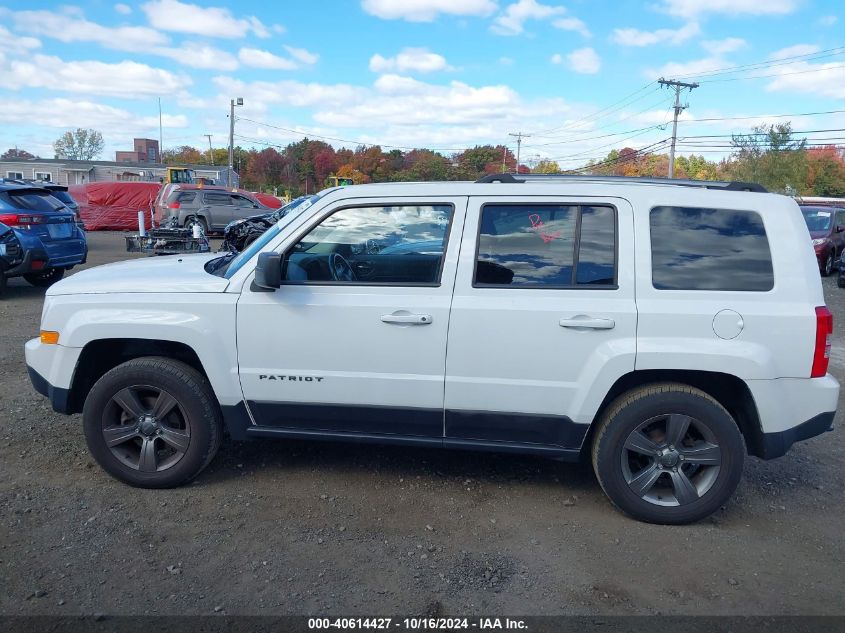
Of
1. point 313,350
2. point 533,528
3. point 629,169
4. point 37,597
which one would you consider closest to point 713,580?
point 533,528

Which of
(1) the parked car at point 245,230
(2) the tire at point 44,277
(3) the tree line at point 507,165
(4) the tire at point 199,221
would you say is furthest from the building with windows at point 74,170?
(2) the tire at point 44,277

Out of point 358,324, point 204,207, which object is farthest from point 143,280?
point 204,207

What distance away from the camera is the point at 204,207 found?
24.3 m

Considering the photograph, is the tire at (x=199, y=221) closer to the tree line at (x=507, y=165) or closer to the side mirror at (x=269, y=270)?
the tree line at (x=507, y=165)

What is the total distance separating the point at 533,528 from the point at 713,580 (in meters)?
0.94

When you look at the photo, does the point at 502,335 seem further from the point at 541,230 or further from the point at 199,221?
the point at 199,221

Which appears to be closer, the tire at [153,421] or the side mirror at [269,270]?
the side mirror at [269,270]

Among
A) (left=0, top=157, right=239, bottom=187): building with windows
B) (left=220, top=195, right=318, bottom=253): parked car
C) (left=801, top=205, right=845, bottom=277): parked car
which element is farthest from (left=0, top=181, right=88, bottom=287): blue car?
(left=0, top=157, right=239, bottom=187): building with windows

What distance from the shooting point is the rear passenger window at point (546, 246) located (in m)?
3.86

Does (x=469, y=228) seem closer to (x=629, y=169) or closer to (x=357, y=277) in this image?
(x=357, y=277)

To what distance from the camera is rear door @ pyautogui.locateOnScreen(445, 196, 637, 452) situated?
148 inches

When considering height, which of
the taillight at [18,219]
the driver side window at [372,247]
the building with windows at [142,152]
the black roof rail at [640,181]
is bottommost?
the taillight at [18,219]

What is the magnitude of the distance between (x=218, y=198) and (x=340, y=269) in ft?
72.4

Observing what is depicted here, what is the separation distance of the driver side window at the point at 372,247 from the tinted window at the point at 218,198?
71.7ft
